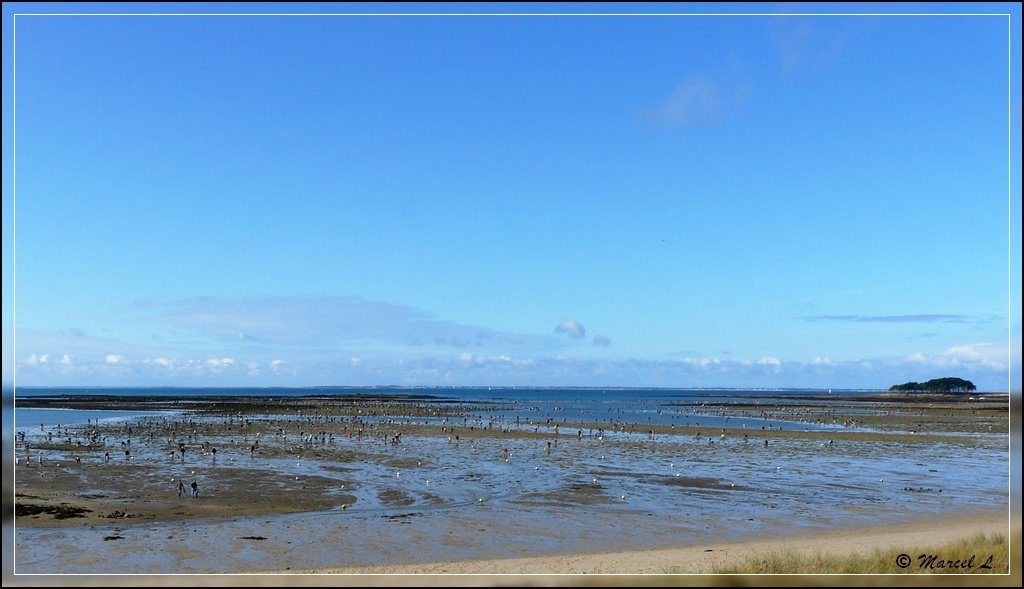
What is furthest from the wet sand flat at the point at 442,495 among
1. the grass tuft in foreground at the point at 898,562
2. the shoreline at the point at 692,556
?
the grass tuft in foreground at the point at 898,562

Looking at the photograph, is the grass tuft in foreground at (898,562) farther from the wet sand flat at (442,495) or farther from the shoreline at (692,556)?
the wet sand flat at (442,495)

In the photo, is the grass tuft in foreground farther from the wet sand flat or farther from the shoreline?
the wet sand flat

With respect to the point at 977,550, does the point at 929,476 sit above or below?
below

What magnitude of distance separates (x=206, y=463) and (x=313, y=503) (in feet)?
40.8

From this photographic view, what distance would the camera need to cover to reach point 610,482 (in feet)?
94.4

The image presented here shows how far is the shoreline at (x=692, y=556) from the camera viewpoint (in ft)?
49.7

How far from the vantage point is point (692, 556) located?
16.5 metres

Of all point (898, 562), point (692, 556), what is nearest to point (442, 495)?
point (692, 556)

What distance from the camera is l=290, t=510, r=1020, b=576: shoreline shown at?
15.1 m

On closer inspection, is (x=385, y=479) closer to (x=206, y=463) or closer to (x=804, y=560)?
(x=206, y=463)

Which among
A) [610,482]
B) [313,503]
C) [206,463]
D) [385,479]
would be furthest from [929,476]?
[206,463]

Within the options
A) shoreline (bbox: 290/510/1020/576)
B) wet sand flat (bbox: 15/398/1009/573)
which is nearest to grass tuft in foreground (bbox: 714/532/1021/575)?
shoreline (bbox: 290/510/1020/576)

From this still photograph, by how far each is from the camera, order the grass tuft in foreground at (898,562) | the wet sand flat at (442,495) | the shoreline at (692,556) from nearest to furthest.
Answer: the grass tuft in foreground at (898,562) < the shoreline at (692,556) < the wet sand flat at (442,495)

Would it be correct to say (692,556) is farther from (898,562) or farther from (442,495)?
(442,495)
